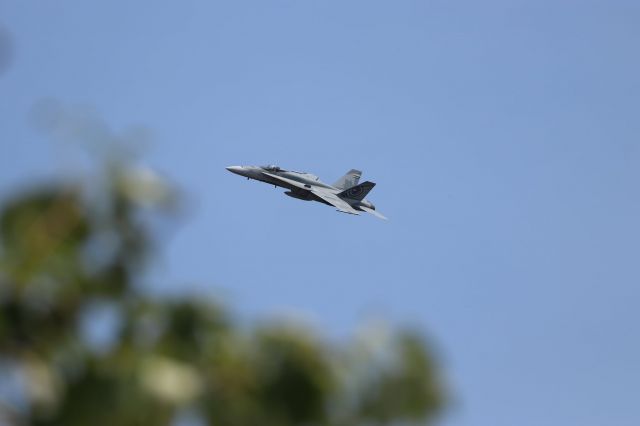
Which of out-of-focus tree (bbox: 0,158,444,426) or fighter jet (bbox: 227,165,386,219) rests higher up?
fighter jet (bbox: 227,165,386,219)

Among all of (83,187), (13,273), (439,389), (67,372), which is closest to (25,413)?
(67,372)

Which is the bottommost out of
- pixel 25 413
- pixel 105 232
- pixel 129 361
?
pixel 25 413

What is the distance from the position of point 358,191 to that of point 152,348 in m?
118

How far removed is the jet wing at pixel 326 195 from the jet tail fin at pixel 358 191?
1562 millimetres

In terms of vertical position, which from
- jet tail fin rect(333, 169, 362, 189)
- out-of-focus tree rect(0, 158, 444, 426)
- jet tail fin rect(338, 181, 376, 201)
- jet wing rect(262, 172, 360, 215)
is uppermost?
jet tail fin rect(333, 169, 362, 189)

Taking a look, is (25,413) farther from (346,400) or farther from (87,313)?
(346,400)

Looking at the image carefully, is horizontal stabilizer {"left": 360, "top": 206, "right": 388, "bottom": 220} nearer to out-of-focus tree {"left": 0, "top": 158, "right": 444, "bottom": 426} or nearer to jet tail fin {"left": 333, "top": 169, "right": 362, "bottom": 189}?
jet tail fin {"left": 333, "top": 169, "right": 362, "bottom": 189}

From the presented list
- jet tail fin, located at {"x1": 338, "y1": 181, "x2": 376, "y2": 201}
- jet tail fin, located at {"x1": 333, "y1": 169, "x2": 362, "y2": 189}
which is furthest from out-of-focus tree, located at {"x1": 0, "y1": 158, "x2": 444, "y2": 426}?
jet tail fin, located at {"x1": 333, "y1": 169, "x2": 362, "y2": 189}

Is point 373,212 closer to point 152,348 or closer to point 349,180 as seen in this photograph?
point 349,180

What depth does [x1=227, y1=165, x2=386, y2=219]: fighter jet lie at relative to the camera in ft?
385

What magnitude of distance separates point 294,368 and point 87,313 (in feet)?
6.21

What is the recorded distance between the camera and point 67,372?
8.81 m

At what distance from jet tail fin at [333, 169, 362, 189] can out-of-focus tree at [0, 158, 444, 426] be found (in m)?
125

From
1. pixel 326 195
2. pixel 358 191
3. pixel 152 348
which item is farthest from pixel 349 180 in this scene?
pixel 152 348
